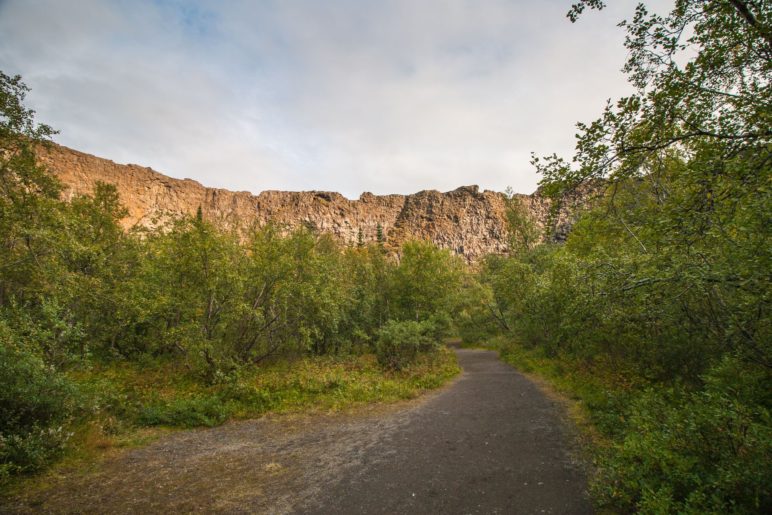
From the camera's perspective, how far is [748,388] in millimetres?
5039

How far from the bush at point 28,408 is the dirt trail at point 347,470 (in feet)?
2.83

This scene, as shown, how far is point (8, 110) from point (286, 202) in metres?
98.0

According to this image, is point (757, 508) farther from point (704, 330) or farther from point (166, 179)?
point (166, 179)

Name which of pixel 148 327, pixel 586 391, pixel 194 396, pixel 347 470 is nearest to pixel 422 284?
pixel 586 391

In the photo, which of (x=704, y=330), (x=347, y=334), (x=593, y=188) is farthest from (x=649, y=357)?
(x=347, y=334)

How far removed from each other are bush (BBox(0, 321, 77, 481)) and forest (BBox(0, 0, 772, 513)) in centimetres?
5

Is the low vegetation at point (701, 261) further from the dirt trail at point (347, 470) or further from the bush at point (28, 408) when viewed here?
the bush at point (28, 408)

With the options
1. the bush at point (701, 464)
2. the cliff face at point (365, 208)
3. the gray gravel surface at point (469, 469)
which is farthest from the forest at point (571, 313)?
the cliff face at point (365, 208)

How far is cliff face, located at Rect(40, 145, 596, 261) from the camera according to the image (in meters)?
87.8

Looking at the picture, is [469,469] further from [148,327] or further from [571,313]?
[148,327]

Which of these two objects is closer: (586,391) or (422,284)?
(586,391)

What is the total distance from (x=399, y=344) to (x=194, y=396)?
9317mm

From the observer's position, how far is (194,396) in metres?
11.1

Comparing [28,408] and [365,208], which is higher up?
[365,208]
